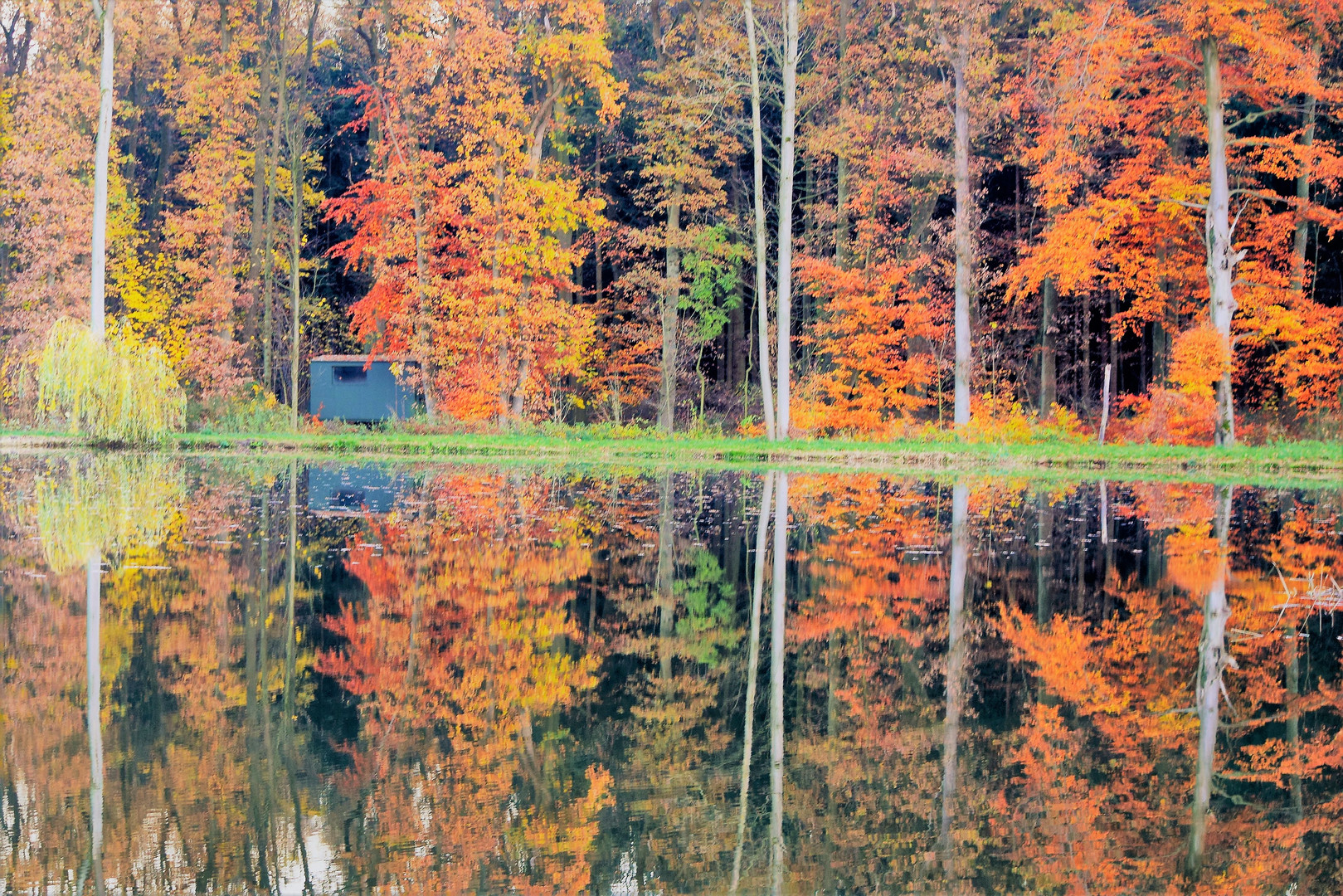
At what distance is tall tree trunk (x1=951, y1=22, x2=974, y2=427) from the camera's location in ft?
100

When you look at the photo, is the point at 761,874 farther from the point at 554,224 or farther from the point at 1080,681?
the point at 554,224

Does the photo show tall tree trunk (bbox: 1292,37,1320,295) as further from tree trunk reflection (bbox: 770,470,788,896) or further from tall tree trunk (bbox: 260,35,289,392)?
tall tree trunk (bbox: 260,35,289,392)

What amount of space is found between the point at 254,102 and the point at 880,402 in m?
20.2

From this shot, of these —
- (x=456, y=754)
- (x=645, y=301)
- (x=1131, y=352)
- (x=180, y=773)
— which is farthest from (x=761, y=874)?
(x=1131, y=352)

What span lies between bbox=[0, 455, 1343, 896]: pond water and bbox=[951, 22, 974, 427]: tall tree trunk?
18126 millimetres

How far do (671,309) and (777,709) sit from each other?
30111 millimetres

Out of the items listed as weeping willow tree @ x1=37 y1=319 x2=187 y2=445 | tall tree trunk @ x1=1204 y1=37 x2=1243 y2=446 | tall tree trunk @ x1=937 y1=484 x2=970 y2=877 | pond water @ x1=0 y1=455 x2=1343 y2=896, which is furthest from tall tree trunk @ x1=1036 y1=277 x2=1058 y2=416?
pond water @ x1=0 y1=455 x2=1343 y2=896

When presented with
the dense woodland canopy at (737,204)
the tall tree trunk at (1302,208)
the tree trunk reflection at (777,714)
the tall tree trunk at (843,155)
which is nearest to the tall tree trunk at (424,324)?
the dense woodland canopy at (737,204)

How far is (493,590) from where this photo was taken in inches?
370

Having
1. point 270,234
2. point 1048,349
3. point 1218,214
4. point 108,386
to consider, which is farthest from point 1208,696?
point 270,234

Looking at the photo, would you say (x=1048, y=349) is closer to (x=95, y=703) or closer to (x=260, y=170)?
(x=260, y=170)

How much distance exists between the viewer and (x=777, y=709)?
6215mm

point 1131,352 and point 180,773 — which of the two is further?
point 1131,352

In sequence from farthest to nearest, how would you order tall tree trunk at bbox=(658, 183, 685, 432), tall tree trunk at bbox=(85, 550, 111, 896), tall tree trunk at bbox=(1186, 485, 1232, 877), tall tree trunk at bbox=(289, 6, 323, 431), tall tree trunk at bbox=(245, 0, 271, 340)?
tall tree trunk at bbox=(245, 0, 271, 340) < tall tree trunk at bbox=(289, 6, 323, 431) < tall tree trunk at bbox=(658, 183, 685, 432) < tall tree trunk at bbox=(1186, 485, 1232, 877) < tall tree trunk at bbox=(85, 550, 111, 896)
